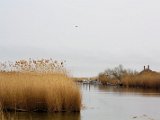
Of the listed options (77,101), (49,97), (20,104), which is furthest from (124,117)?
(20,104)

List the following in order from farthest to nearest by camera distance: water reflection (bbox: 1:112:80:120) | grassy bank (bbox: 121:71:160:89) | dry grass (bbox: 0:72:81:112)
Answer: grassy bank (bbox: 121:71:160:89), dry grass (bbox: 0:72:81:112), water reflection (bbox: 1:112:80:120)

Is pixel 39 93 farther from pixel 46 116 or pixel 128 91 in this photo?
pixel 128 91

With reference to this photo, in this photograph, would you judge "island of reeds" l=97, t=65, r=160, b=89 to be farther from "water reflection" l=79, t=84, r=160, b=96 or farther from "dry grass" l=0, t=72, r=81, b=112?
"dry grass" l=0, t=72, r=81, b=112

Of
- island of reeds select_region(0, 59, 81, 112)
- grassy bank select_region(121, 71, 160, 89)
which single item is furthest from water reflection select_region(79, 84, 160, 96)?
island of reeds select_region(0, 59, 81, 112)

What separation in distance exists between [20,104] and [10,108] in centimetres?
40

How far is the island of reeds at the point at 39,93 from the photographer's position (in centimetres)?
Result: 1641

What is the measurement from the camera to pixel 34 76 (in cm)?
1720

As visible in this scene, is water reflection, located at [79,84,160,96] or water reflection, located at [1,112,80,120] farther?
water reflection, located at [79,84,160,96]

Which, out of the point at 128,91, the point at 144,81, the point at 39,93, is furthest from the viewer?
the point at 144,81

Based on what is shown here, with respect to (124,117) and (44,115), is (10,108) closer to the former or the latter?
(44,115)

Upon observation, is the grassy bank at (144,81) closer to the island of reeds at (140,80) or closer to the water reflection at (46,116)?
the island of reeds at (140,80)

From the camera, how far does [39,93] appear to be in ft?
54.4

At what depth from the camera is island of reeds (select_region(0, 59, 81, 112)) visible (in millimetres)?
16406

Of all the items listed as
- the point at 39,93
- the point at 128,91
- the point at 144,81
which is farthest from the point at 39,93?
the point at 144,81
